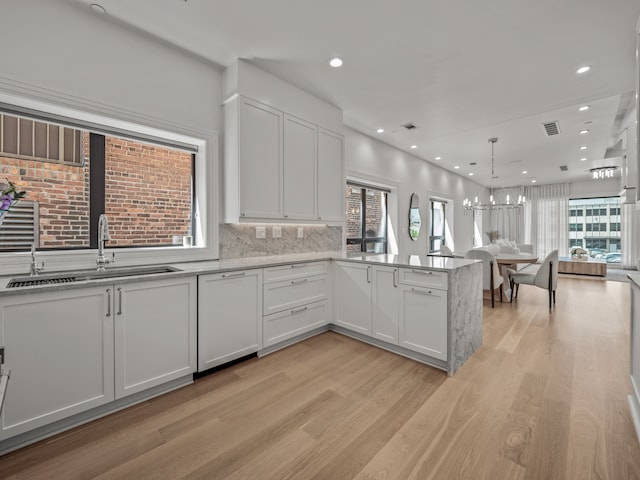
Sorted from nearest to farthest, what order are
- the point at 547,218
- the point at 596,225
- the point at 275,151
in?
1. the point at 275,151
2. the point at 596,225
3. the point at 547,218

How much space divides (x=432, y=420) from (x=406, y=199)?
15.1ft

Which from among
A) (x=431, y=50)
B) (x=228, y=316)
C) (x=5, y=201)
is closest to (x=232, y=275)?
(x=228, y=316)

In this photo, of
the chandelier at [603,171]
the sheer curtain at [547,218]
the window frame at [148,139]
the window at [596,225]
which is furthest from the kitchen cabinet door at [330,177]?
the window at [596,225]

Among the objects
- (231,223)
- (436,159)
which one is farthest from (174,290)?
(436,159)

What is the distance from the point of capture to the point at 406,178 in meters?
5.98

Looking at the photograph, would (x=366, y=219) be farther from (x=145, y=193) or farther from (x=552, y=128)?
(x=145, y=193)

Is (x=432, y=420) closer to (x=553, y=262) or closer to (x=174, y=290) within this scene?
(x=174, y=290)

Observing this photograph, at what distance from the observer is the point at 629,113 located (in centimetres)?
420

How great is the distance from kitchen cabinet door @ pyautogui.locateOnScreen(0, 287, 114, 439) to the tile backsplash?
1330mm

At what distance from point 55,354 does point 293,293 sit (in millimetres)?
1845

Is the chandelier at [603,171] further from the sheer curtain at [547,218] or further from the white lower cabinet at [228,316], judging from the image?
the white lower cabinet at [228,316]

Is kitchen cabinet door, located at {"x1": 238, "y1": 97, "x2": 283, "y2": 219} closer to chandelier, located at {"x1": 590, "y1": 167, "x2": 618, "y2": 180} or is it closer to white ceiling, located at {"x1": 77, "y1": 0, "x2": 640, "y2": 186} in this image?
white ceiling, located at {"x1": 77, "y1": 0, "x2": 640, "y2": 186}

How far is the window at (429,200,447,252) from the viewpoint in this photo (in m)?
7.35

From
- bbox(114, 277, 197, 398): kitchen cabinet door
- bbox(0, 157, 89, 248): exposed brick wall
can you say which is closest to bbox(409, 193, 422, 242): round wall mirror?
bbox(114, 277, 197, 398): kitchen cabinet door
